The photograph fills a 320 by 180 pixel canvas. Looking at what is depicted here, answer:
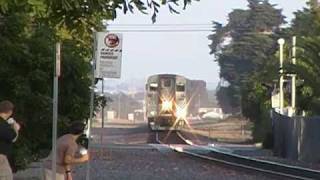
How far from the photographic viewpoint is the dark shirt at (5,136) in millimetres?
11406

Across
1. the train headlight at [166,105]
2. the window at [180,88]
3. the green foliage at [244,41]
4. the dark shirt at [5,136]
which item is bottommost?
the dark shirt at [5,136]

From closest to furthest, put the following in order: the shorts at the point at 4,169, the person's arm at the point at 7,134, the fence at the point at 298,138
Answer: the person's arm at the point at 7,134
the shorts at the point at 4,169
the fence at the point at 298,138

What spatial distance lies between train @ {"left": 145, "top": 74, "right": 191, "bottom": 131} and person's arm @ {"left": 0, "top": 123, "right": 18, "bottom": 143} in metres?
45.4

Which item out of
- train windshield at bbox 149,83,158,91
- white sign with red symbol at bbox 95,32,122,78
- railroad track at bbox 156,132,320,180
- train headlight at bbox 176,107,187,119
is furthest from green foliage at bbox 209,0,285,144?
white sign with red symbol at bbox 95,32,122,78

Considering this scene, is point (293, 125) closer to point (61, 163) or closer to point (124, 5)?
point (61, 163)

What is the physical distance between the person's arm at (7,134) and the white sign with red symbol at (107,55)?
278 cm

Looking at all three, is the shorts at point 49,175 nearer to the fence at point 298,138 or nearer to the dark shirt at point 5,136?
the dark shirt at point 5,136

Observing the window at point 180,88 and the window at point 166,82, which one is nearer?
the window at point 166,82

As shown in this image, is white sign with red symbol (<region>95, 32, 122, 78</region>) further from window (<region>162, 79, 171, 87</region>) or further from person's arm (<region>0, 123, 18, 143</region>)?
window (<region>162, 79, 171, 87</region>)

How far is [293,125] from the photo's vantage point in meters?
33.3

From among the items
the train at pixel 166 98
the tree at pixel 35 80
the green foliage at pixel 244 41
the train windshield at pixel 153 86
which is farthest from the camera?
the green foliage at pixel 244 41

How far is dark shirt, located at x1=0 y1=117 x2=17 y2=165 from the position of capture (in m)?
11.4

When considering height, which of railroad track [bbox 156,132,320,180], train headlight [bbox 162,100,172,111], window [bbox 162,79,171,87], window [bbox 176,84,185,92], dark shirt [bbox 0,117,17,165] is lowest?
railroad track [bbox 156,132,320,180]

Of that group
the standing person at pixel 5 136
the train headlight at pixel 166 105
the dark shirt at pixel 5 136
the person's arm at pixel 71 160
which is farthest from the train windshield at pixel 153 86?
the dark shirt at pixel 5 136
